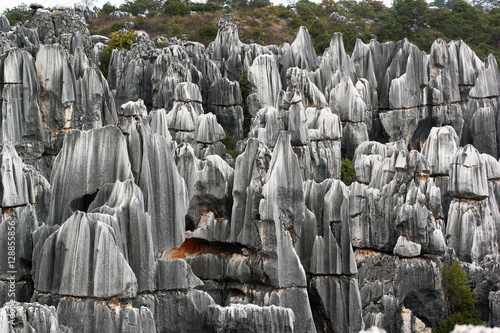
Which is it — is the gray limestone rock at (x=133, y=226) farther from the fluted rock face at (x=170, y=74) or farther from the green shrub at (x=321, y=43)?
the green shrub at (x=321, y=43)

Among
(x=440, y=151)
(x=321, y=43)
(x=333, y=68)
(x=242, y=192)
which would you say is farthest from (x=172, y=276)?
(x=321, y=43)

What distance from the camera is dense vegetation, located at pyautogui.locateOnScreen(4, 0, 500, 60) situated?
5997cm

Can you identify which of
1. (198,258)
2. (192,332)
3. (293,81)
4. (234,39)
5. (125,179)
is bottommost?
(192,332)

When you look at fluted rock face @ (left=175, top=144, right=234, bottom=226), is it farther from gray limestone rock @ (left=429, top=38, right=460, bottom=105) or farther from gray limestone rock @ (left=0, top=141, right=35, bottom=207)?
gray limestone rock @ (left=429, top=38, right=460, bottom=105)

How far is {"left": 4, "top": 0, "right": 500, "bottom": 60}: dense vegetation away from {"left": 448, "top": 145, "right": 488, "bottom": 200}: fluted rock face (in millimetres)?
28091

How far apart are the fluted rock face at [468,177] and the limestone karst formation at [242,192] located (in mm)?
57

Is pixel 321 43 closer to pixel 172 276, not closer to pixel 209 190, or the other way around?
pixel 209 190

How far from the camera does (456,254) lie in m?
27.3

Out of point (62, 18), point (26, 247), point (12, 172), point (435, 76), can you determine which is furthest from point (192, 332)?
point (62, 18)

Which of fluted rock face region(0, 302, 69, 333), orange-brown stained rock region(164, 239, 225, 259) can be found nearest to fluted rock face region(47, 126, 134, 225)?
orange-brown stained rock region(164, 239, 225, 259)

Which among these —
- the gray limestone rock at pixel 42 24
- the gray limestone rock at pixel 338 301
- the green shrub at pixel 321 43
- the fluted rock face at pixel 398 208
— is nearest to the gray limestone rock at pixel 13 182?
the gray limestone rock at pixel 338 301

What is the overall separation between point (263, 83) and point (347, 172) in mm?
8481

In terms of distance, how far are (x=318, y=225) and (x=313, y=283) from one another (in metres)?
1.65

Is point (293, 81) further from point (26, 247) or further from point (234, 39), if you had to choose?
point (26, 247)
